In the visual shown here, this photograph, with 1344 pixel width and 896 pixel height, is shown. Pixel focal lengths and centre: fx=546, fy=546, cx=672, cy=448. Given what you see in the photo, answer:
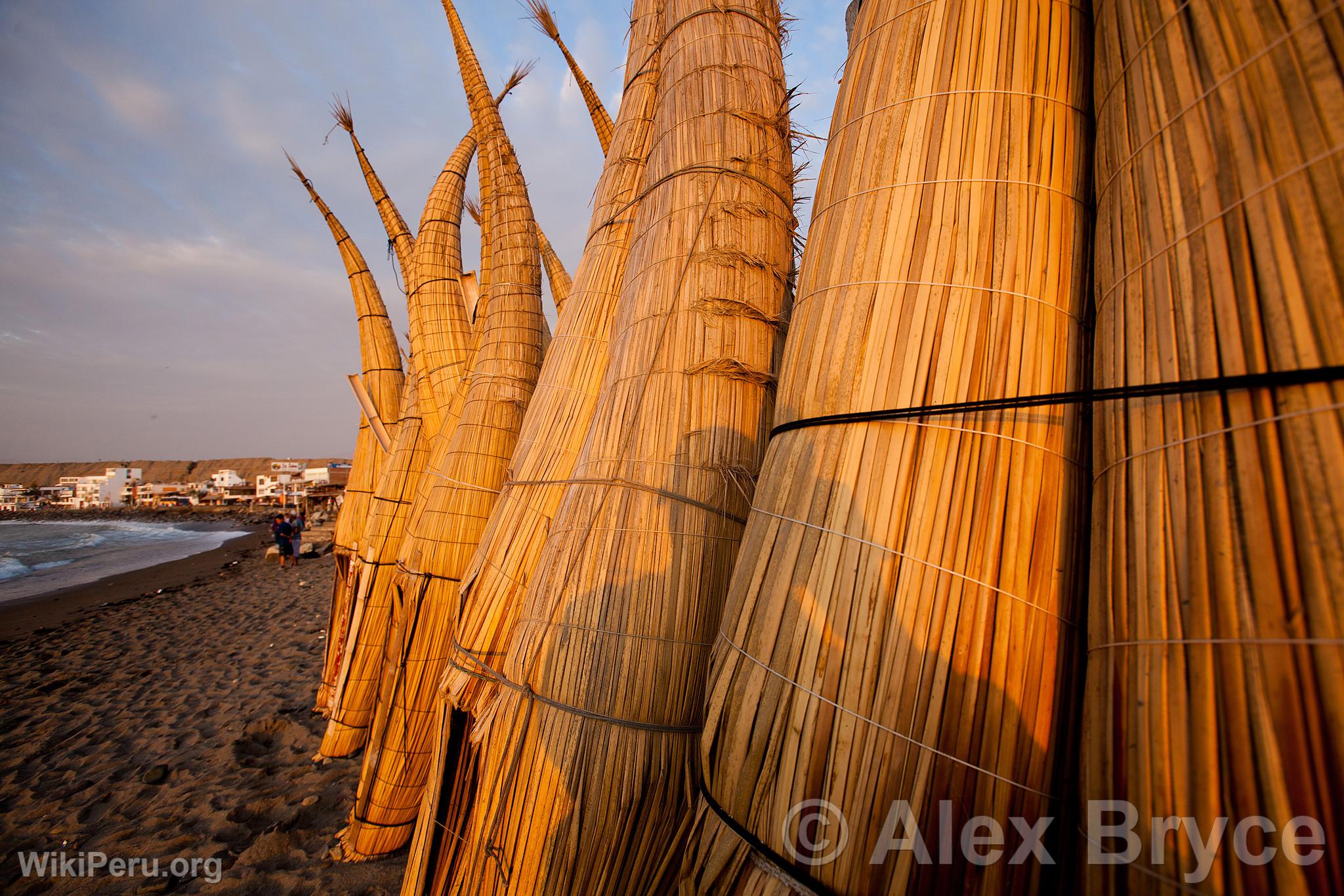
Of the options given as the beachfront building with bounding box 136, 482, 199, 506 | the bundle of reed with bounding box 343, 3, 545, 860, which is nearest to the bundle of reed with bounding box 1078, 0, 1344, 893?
the bundle of reed with bounding box 343, 3, 545, 860

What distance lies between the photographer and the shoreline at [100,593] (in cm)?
922

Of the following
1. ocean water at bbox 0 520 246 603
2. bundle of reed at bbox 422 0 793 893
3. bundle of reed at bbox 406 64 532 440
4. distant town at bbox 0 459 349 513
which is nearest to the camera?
bundle of reed at bbox 422 0 793 893

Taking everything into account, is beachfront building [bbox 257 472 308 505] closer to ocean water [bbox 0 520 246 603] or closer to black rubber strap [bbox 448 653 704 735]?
ocean water [bbox 0 520 246 603]

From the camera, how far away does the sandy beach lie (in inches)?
115

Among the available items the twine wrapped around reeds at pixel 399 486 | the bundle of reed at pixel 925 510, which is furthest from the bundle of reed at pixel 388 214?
the bundle of reed at pixel 925 510

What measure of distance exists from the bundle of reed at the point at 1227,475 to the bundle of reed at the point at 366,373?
539cm

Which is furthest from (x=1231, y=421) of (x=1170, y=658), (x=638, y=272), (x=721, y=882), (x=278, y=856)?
(x=278, y=856)

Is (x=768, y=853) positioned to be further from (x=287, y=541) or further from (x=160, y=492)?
(x=160, y=492)

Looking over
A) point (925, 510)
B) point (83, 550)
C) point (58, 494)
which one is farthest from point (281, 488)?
point (925, 510)

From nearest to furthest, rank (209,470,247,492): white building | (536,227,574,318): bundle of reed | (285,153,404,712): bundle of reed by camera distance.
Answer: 1. (285,153,404,712): bundle of reed
2. (536,227,574,318): bundle of reed
3. (209,470,247,492): white building

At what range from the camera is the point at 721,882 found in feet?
3.10

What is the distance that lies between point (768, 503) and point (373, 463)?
5231 mm

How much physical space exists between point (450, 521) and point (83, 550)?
2887 centimetres

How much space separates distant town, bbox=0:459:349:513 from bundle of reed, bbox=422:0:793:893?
48185 millimetres
